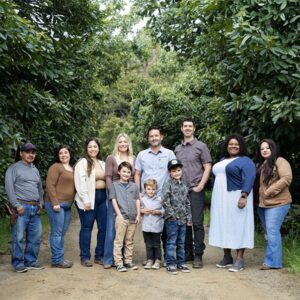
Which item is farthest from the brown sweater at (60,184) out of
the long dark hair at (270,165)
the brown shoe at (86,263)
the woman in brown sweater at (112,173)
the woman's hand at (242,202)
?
the long dark hair at (270,165)

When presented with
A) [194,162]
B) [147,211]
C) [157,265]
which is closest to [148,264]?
[157,265]

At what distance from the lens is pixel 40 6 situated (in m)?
9.67

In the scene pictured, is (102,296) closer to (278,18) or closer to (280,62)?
(280,62)

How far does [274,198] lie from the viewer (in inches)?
252

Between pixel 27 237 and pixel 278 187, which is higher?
pixel 278 187

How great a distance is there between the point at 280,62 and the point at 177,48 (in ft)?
12.0

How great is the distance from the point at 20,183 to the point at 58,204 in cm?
60

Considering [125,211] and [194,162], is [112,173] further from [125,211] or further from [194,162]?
[194,162]

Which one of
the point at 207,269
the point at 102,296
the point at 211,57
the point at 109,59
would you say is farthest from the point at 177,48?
the point at 109,59

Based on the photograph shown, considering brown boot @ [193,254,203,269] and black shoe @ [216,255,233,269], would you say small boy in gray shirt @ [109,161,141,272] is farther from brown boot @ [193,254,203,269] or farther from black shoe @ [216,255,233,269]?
black shoe @ [216,255,233,269]

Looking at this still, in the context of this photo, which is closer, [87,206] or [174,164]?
[174,164]

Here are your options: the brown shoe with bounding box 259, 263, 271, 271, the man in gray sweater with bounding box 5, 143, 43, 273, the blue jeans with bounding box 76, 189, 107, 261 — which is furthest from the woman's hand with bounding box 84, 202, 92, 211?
the brown shoe with bounding box 259, 263, 271, 271

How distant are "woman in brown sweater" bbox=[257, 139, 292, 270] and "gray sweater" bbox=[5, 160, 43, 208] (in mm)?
3244

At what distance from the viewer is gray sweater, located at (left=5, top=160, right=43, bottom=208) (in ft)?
20.5
